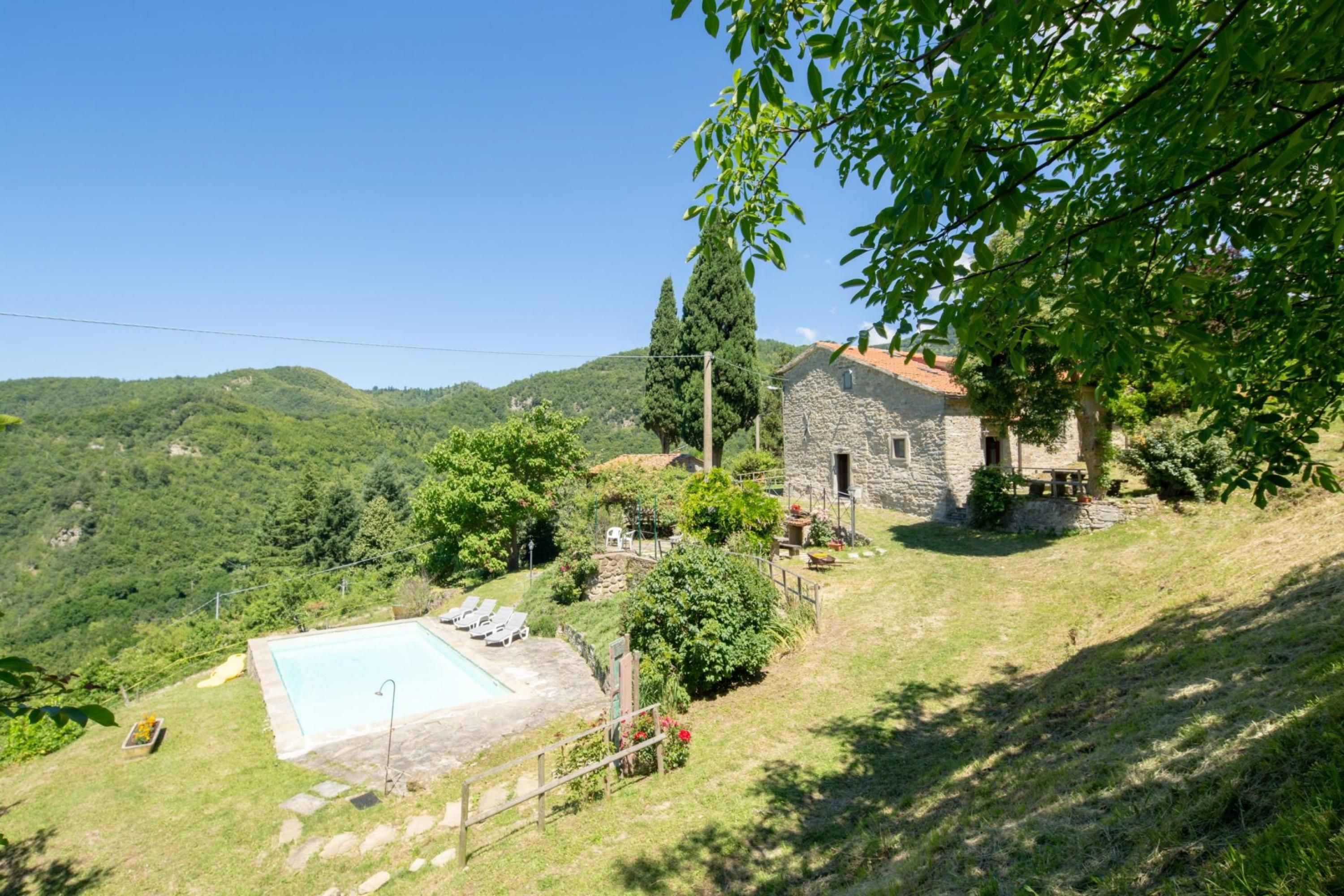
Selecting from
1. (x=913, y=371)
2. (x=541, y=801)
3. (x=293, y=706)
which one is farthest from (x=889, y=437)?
(x=293, y=706)

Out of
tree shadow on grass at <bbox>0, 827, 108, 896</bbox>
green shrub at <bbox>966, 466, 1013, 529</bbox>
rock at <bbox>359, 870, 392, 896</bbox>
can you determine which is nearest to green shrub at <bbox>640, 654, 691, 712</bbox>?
rock at <bbox>359, 870, 392, 896</bbox>

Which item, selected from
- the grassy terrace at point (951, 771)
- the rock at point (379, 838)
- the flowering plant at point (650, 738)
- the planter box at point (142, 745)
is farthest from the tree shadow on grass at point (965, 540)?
the planter box at point (142, 745)

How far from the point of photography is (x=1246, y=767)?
3025 mm

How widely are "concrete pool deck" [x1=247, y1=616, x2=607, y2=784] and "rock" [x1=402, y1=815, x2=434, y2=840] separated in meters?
1.01

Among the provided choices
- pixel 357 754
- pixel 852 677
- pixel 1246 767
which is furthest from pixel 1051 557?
pixel 357 754

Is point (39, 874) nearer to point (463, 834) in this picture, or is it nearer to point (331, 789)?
point (331, 789)

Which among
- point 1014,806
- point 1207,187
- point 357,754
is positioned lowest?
point 357,754

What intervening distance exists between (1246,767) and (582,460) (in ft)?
72.9

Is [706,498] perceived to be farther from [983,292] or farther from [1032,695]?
[983,292]

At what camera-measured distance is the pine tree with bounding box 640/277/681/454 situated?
29.7 meters

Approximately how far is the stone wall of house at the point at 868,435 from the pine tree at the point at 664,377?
6.94 m

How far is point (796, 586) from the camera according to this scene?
500 inches

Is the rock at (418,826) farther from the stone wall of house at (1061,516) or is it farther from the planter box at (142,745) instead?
the stone wall of house at (1061,516)

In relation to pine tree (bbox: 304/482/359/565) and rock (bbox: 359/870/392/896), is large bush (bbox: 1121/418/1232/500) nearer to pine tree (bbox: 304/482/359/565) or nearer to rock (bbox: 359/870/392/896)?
rock (bbox: 359/870/392/896)
